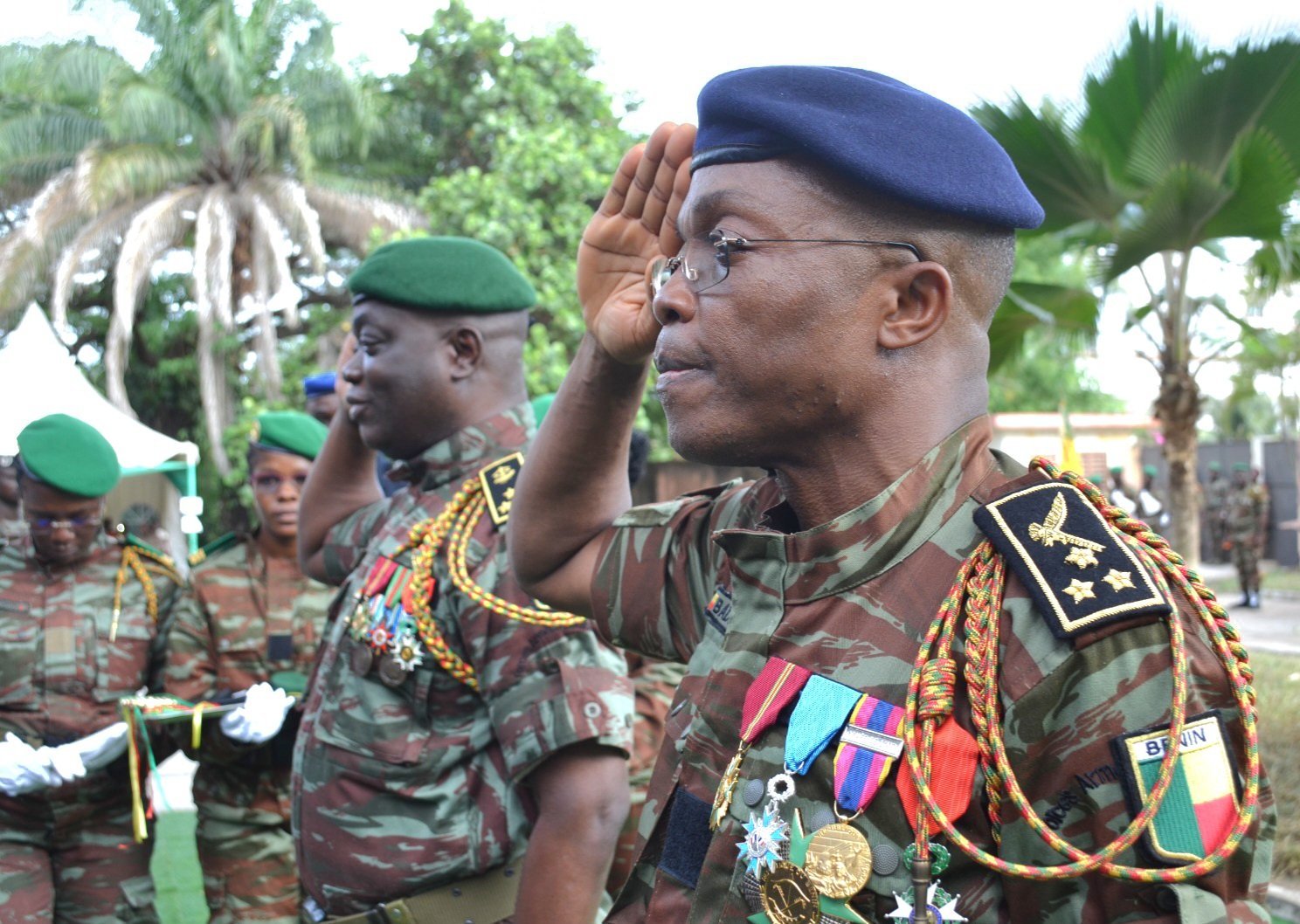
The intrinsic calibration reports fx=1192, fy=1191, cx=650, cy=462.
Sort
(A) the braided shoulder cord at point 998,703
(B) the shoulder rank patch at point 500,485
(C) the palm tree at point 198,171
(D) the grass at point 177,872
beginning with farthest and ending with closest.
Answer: (C) the palm tree at point 198,171 → (D) the grass at point 177,872 → (B) the shoulder rank patch at point 500,485 → (A) the braided shoulder cord at point 998,703

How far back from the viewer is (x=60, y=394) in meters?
12.5

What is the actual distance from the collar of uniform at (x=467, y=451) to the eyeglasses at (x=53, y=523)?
7.02 feet

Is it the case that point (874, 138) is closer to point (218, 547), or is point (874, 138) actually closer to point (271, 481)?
point (271, 481)

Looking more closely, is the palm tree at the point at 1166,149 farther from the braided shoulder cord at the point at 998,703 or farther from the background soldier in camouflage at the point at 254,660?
the braided shoulder cord at the point at 998,703

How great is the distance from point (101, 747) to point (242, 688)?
99cm

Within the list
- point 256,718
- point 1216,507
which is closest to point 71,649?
point 256,718

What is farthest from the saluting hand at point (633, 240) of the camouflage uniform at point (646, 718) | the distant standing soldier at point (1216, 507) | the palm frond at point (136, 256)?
the distant standing soldier at point (1216, 507)

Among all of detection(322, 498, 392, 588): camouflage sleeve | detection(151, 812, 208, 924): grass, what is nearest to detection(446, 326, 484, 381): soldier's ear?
detection(322, 498, 392, 588): camouflage sleeve

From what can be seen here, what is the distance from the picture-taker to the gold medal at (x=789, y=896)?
4.73ft

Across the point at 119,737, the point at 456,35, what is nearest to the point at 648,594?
the point at 119,737

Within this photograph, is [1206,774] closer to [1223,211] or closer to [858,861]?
[858,861]

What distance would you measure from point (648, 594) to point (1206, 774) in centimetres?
101

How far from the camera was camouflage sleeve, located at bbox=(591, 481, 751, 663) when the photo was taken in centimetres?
203

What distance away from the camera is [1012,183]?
65.1 inches
